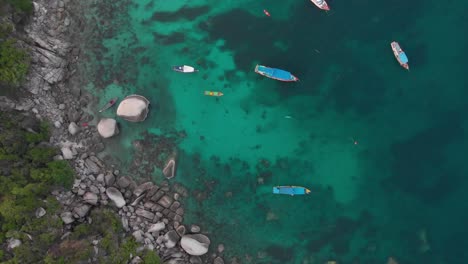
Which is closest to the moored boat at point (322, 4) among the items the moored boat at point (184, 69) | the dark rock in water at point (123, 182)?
the moored boat at point (184, 69)

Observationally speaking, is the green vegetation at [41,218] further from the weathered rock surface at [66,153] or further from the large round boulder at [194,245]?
the large round boulder at [194,245]

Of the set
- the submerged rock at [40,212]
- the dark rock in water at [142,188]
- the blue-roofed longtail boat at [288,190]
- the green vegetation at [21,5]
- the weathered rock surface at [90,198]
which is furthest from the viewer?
the blue-roofed longtail boat at [288,190]

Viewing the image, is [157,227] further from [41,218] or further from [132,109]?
[132,109]

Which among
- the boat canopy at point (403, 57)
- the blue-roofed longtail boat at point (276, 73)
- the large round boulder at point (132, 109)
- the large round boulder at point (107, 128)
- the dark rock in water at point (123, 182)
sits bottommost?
the dark rock in water at point (123, 182)

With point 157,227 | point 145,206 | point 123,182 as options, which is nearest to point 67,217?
point 123,182

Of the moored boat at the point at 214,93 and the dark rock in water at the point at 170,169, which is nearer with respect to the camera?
the dark rock in water at the point at 170,169

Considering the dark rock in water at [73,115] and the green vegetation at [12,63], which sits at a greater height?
the green vegetation at [12,63]
